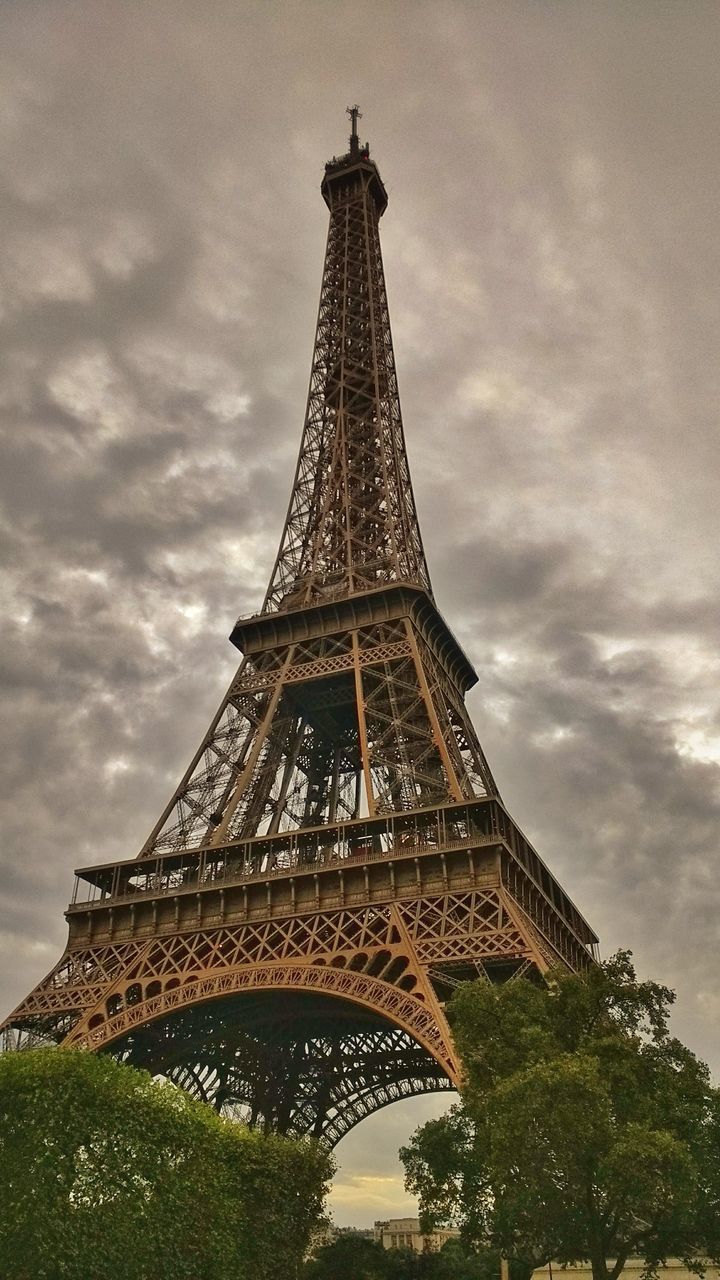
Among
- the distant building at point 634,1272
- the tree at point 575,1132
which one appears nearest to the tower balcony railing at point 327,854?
the tree at point 575,1132

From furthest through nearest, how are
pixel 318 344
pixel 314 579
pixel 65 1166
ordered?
pixel 318 344 < pixel 314 579 < pixel 65 1166

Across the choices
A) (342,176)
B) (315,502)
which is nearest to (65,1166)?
(315,502)

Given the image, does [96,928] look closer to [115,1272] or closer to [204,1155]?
[204,1155]

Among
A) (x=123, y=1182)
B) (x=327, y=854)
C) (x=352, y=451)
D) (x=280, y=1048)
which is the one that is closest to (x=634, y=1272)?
(x=280, y=1048)

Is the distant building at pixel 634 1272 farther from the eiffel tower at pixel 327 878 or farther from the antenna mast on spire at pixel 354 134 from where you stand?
the antenna mast on spire at pixel 354 134

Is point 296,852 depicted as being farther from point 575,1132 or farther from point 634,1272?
point 634,1272
